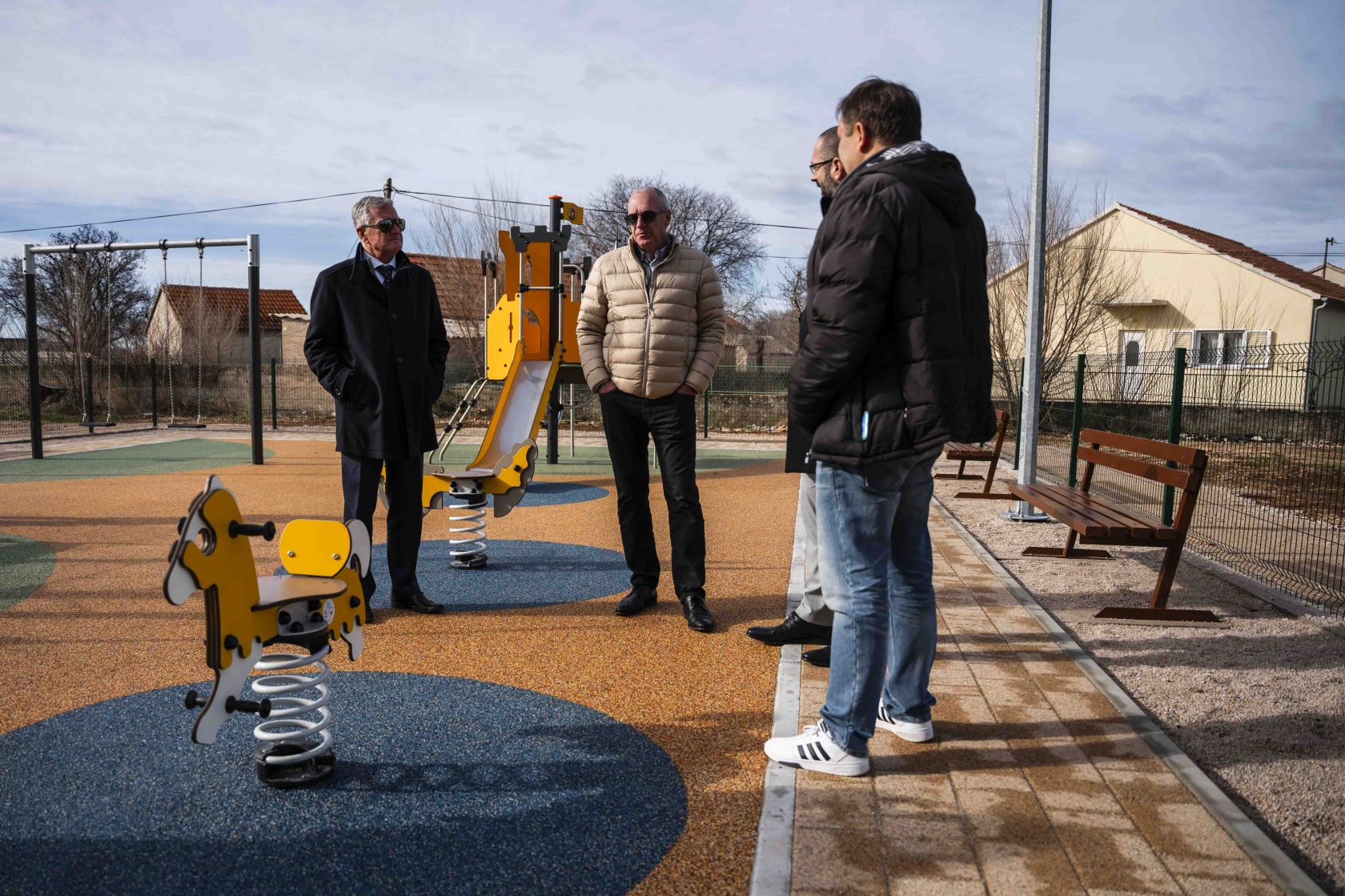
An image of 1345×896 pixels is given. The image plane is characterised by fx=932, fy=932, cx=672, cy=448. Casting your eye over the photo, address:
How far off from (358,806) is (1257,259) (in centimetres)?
2938

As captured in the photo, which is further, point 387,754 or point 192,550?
point 387,754

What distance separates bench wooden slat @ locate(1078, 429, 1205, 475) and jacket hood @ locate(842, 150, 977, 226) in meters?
3.01

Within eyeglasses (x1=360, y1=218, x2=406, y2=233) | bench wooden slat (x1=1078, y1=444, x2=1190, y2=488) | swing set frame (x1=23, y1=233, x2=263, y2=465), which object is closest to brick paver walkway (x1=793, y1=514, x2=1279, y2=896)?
bench wooden slat (x1=1078, y1=444, x2=1190, y2=488)

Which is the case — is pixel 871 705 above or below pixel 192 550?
below

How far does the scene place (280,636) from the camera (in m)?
2.69

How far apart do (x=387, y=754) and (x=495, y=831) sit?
70 centimetres

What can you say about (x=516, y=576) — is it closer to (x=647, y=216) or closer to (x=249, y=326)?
(x=647, y=216)

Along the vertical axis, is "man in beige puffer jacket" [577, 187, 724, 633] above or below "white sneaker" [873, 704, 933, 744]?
above

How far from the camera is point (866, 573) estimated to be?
2.72 m

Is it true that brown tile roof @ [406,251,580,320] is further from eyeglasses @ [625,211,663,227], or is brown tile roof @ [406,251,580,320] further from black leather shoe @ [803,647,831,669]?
black leather shoe @ [803,647,831,669]

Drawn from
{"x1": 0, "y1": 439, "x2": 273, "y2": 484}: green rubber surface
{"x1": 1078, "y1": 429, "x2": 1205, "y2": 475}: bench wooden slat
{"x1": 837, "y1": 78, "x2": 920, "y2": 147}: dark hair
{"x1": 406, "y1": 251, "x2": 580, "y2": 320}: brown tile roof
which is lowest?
{"x1": 0, "y1": 439, "x2": 273, "y2": 484}: green rubber surface

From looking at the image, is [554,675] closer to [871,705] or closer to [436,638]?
[436,638]

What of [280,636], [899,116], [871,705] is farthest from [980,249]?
[280,636]

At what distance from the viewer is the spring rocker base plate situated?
2789mm
